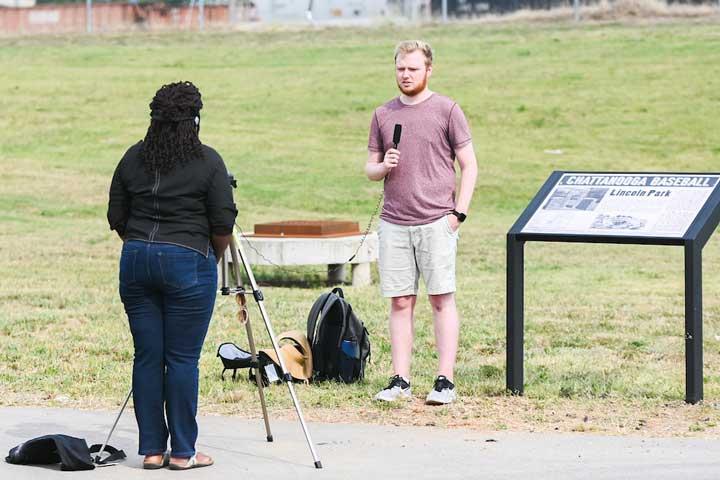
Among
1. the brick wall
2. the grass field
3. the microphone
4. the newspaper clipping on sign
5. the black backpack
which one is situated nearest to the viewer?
the microphone

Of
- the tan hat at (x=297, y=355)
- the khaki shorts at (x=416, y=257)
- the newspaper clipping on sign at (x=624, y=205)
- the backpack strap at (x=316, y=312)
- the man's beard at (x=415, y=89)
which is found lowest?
the tan hat at (x=297, y=355)

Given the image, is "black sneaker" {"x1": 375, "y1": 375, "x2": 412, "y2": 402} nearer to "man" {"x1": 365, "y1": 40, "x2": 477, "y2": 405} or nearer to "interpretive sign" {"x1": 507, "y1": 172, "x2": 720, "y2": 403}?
"man" {"x1": 365, "y1": 40, "x2": 477, "y2": 405}

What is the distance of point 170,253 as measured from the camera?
21.1 ft

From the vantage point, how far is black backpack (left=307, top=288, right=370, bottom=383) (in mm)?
8734

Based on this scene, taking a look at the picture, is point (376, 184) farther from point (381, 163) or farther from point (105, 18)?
point (105, 18)

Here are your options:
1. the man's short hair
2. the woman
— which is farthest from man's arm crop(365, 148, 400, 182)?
the woman

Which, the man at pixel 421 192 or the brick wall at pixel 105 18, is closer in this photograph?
the man at pixel 421 192

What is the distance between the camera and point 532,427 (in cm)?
750

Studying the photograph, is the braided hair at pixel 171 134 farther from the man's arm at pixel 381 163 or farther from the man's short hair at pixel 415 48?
the man's short hair at pixel 415 48

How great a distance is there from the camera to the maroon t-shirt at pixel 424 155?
26.0ft

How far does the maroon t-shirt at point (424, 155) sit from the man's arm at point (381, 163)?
6 cm

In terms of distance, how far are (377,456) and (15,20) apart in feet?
147

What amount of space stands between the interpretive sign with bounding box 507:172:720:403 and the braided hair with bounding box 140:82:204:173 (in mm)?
2463

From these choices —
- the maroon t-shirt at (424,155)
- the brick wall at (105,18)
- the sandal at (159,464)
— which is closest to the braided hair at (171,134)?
the sandal at (159,464)
